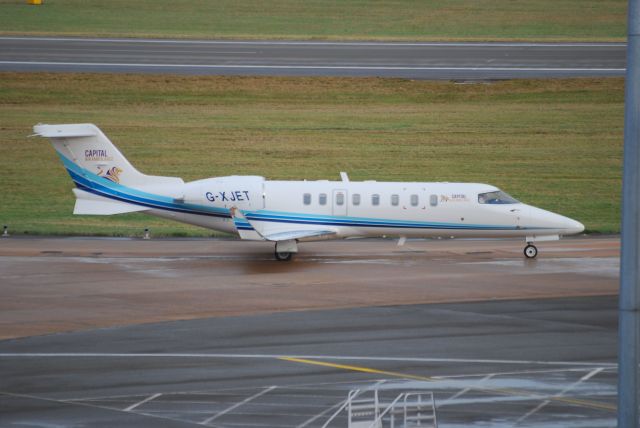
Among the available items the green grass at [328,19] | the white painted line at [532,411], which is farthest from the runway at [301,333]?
the green grass at [328,19]

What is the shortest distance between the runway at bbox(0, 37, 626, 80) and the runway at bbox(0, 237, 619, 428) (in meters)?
29.0

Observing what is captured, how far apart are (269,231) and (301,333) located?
9638mm

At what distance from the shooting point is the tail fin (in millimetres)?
36344

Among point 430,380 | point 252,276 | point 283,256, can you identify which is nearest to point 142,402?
point 430,380

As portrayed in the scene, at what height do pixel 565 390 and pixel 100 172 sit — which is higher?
pixel 100 172

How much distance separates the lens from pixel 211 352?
24.5 meters

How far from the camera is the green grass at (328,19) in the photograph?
79.2 meters

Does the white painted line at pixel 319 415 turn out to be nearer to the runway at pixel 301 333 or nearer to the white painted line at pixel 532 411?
the runway at pixel 301 333

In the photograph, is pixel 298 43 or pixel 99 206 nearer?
pixel 99 206

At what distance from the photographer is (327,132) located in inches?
2373

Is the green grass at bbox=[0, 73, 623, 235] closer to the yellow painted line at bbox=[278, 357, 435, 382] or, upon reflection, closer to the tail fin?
the tail fin

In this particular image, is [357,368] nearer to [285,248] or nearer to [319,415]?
[319,415]

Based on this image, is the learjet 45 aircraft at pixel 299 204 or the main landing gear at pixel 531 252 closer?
the learjet 45 aircraft at pixel 299 204

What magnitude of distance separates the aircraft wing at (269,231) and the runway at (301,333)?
0.93m
